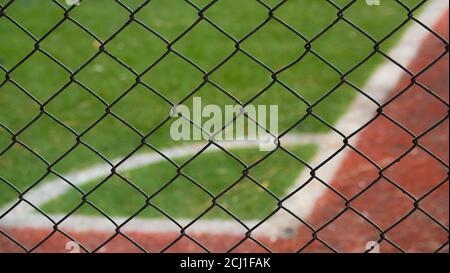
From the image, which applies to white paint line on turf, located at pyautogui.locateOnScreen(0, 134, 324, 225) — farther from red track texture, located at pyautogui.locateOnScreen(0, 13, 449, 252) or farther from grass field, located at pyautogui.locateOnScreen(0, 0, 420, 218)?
red track texture, located at pyautogui.locateOnScreen(0, 13, 449, 252)

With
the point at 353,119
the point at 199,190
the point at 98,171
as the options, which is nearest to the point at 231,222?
the point at 199,190

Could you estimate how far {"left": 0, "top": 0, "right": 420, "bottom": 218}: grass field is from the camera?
18.0 ft

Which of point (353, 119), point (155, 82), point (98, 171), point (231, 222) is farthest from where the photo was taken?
point (155, 82)

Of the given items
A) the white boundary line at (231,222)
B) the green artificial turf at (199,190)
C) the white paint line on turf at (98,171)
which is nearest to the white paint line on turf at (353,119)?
the white boundary line at (231,222)

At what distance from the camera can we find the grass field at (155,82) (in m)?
5.49

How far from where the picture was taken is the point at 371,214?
5.05 meters

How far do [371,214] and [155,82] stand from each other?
2527 mm

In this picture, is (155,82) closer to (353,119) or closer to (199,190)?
(353,119)

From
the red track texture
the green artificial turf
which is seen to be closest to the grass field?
the green artificial turf

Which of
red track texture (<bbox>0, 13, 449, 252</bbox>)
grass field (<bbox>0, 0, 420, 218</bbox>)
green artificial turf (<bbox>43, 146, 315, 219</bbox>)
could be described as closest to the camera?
red track texture (<bbox>0, 13, 449, 252</bbox>)

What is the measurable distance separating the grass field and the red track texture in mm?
316

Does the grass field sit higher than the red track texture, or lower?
higher

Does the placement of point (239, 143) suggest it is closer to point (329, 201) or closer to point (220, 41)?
point (329, 201)

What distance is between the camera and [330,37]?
25.5ft
